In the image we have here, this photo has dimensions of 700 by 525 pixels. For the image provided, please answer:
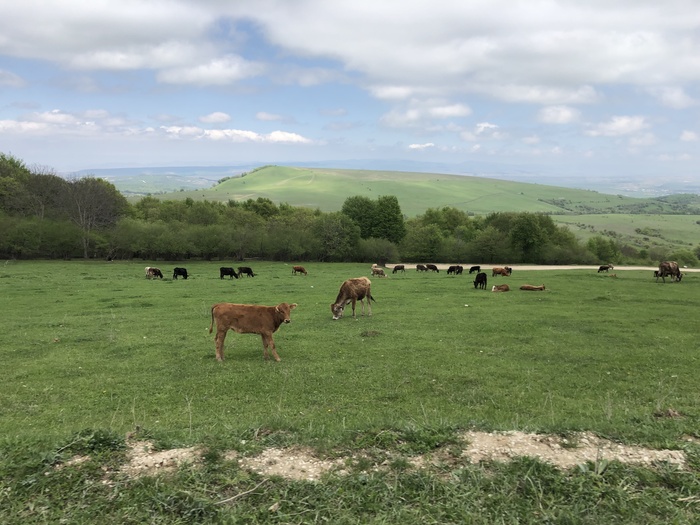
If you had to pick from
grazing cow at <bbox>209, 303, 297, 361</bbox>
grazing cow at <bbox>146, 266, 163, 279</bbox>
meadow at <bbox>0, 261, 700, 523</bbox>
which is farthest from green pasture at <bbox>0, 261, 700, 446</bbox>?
grazing cow at <bbox>146, 266, 163, 279</bbox>

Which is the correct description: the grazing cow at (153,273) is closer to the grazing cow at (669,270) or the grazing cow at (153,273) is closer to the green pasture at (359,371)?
the green pasture at (359,371)

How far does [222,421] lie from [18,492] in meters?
3.53

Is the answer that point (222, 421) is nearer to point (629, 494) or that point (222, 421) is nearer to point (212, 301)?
point (629, 494)

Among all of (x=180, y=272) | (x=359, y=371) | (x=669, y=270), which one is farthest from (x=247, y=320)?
(x=669, y=270)

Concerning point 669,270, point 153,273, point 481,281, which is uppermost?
point 669,270

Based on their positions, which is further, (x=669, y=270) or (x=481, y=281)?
(x=669, y=270)

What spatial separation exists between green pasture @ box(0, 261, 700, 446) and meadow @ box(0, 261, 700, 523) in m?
0.07

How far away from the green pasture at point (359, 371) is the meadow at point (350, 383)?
7 centimetres

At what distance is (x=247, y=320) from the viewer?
12.4 metres

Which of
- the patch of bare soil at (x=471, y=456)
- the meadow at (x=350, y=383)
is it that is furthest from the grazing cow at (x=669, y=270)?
the patch of bare soil at (x=471, y=456)

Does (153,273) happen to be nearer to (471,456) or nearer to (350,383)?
(350,383)

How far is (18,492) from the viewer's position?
14.1 feet

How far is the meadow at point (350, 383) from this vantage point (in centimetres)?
480

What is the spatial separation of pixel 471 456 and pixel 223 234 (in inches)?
2545
